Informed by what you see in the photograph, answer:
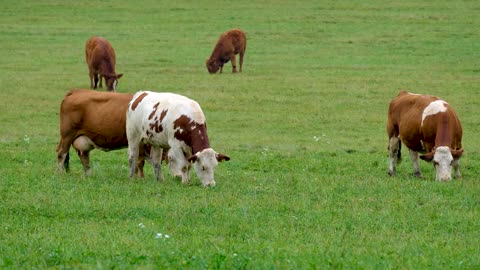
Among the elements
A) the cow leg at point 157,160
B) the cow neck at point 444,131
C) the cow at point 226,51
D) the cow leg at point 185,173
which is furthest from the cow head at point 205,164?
the cow at point 226,51

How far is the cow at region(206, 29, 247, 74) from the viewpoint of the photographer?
35750 millimetres

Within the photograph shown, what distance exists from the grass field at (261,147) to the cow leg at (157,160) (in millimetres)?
173

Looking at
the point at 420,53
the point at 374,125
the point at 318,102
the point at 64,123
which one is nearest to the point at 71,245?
the point at 64,123

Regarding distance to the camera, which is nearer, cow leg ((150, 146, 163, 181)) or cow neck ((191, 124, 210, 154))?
cow neck ((191, 124, 210, 154))

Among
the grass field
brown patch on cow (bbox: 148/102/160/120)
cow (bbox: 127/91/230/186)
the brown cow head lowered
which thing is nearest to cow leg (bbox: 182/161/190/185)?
cow (bbox: 127/91/230/186)

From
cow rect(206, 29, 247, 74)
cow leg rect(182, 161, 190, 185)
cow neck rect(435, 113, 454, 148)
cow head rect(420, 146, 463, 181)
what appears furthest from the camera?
cow rect(206, 29, 247, 74)

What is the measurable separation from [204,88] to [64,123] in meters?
14.2

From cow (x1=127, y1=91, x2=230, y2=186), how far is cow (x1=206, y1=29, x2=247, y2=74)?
790 inches

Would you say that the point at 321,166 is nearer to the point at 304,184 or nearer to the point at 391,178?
the point at 391,178

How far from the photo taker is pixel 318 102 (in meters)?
27.2

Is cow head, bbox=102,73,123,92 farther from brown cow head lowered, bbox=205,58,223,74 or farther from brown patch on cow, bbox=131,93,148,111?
brown patch on cow, bbox=131,93,148,111

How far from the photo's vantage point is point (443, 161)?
15.3 meters

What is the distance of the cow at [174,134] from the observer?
14172 millimetres

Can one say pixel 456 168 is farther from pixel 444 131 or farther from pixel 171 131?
pixel 171 131
